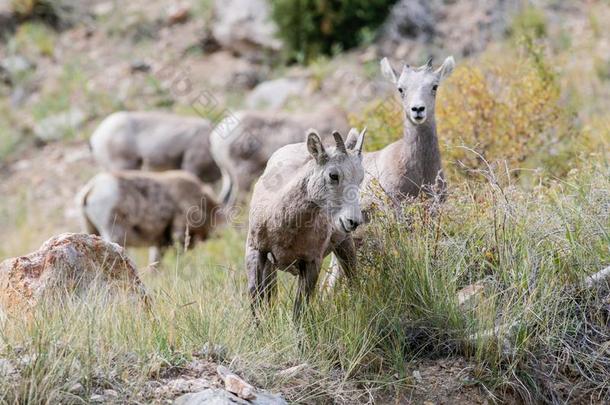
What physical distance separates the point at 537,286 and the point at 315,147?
5.34 ft

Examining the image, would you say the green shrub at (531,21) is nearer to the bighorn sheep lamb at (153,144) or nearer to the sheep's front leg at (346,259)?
the bighorn sheep lamb at (153,144)

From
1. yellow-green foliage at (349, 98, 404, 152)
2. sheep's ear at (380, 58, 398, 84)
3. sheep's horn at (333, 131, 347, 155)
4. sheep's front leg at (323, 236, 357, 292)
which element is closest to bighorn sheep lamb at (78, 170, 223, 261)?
yellow-green foliage at (349, 98, 404, 152)

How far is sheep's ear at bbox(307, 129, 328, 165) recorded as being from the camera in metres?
5.82

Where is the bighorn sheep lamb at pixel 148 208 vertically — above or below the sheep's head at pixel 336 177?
below

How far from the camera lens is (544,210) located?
6.82 meters

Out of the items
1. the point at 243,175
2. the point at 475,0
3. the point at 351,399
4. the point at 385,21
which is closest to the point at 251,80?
→ the point at 385,21

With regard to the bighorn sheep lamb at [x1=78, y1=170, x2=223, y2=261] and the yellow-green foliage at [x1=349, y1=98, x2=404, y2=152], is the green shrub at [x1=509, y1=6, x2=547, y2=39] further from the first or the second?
the yellow-green foliage at [x1=349, y1=98, x2=404, y2=152]

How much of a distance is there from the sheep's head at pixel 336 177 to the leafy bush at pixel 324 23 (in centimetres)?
1173

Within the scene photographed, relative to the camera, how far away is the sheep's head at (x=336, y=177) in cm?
573

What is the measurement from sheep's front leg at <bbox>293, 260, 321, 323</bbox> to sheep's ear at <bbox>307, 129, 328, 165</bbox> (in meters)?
0.64

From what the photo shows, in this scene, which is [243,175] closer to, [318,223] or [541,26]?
[541,26]

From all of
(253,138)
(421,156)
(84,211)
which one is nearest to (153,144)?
Answer: (253,138)

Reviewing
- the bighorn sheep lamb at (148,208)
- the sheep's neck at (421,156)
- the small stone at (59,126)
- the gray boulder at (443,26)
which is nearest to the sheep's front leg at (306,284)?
the sheep's neck at (421,156)

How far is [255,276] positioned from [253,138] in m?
7.40
